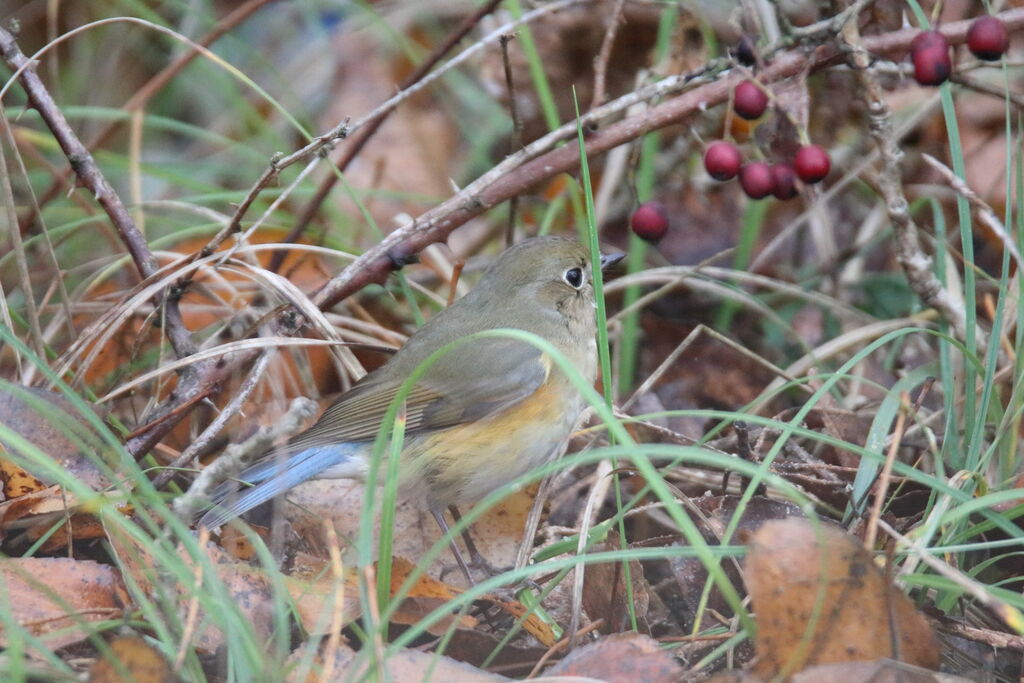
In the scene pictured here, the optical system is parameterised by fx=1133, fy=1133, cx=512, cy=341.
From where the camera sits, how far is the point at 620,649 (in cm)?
186

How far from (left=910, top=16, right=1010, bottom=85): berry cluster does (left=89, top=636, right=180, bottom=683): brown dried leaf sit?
2.09 meters

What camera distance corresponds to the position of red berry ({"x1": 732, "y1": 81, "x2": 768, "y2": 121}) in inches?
107

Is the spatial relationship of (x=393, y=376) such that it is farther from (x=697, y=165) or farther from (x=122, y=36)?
(x=122, y=36)

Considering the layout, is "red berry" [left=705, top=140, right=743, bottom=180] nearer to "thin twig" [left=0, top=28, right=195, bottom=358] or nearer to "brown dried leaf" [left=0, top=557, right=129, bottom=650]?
"thin twig" [left=0, top=28, right=195, bottom=358]

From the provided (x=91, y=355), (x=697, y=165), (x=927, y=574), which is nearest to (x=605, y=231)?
(x=697, y=165)

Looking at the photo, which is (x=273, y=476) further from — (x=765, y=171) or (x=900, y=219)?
(x=900, y=219)

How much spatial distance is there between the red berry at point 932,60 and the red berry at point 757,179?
1.34 feet

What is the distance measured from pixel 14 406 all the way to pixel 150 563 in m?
0.68

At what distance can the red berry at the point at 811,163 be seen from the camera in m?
2.73

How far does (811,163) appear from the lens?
→ 8.97 feet

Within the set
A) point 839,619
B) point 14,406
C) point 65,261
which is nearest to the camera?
point 839,619

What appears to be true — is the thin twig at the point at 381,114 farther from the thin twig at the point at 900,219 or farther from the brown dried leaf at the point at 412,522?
the thin twig at the point at 900,219

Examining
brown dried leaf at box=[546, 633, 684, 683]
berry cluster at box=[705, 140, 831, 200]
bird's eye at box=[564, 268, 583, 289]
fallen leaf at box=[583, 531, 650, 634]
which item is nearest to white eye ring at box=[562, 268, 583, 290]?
bird's eye at box=[564, 268, 583, 289]

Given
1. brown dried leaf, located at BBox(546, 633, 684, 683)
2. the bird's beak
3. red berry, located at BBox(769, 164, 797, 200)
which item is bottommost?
brown dried leaf, located at BBox(546, 633, 684, 683)
